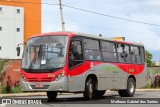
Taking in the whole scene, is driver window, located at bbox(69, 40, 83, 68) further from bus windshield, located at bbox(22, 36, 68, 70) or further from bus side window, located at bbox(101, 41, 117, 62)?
bus side window, located at bbox(101, 41, 117, 62)

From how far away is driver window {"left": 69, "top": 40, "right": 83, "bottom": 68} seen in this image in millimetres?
19422

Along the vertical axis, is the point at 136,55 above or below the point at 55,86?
above

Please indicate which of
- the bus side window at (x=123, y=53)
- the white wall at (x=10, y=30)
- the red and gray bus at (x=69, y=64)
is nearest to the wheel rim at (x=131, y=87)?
the bus side window at (x=123, y=53)

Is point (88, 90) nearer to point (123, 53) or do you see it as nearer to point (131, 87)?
point (123, 53)

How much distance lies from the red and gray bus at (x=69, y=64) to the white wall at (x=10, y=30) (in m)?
68.0

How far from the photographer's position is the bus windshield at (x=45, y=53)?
62.5 ft

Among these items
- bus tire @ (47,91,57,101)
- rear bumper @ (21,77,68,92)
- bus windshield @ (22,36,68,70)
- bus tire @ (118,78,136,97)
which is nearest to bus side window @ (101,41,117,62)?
bus tire @ (118,78,136,97)

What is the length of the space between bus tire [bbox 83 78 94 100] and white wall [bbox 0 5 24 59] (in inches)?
2726

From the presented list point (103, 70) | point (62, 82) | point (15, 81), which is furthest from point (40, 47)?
point (15, 81)

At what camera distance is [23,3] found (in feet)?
310

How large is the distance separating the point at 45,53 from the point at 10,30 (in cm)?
7226

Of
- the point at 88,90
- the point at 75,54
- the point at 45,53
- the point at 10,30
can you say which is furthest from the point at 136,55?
the point at 10,30

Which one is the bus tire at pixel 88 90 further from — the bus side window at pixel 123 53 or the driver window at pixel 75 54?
the bus side window at pixel 123 53

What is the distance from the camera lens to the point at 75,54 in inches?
778
